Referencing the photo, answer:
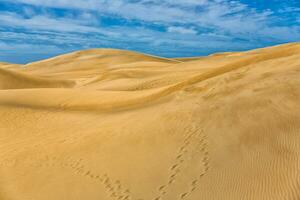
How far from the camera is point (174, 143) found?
10.3 meters

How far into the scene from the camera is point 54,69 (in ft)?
216

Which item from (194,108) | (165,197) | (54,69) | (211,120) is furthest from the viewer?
(54,69)

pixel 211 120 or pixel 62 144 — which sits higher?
pixel 211 120

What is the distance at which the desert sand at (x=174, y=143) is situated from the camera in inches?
328

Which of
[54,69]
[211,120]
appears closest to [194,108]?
[211,120]

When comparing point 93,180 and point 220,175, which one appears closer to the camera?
point 220,175

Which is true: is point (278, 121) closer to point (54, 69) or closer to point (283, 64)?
point (283, 64)

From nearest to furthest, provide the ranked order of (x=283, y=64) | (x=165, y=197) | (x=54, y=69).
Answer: (x=165, y=197) < (x=283, y=64) < (x=54, y=69)

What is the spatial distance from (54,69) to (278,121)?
193 feet

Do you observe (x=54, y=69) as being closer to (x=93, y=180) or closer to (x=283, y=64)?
(x=283, y=64)

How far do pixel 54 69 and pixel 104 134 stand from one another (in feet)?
184

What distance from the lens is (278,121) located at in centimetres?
1070

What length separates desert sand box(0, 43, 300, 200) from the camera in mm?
8336

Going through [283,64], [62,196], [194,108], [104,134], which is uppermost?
[283,64]
